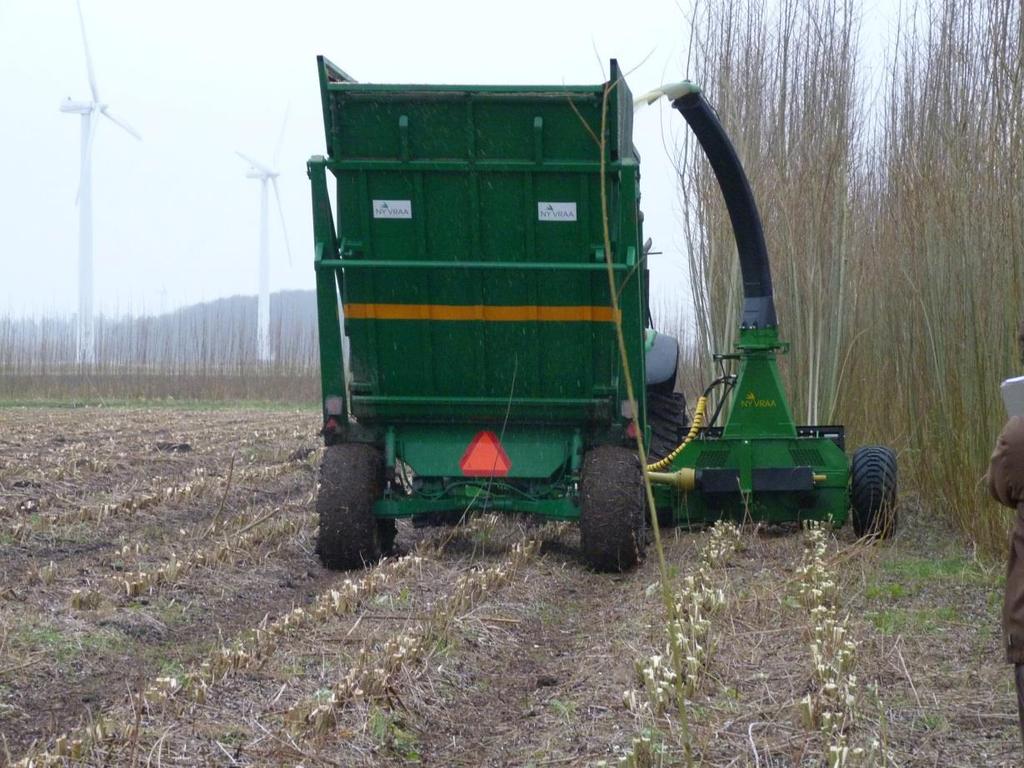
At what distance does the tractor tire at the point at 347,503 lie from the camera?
816 centimetres

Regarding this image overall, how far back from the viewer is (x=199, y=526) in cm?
994

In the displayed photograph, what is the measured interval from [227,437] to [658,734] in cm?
1513

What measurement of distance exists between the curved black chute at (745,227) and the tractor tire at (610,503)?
1.90m

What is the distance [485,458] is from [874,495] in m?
2.59

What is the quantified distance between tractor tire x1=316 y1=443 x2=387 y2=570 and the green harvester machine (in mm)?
12

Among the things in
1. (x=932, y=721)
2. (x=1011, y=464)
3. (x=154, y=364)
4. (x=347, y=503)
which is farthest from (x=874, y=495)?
(x=154, y=364)

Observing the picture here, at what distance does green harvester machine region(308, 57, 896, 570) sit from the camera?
771 centimetres

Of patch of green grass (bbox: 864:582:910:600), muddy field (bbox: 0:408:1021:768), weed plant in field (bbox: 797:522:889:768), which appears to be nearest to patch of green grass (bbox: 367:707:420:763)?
muddy field (bbox: 0:408:1021:768)

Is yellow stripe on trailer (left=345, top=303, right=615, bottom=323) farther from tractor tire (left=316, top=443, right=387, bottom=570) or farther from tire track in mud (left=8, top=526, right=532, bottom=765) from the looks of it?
tire track in mud (left=8, top=526, right=532, bottom=765)

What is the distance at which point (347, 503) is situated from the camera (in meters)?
8.16

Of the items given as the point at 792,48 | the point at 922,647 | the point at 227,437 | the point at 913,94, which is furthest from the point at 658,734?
the point at 227,437

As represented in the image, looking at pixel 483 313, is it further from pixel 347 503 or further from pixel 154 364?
pixel 154 364

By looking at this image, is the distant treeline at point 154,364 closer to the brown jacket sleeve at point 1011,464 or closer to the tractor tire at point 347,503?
the tractor tire at point 347,503

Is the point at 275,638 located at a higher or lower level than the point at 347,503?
lower
